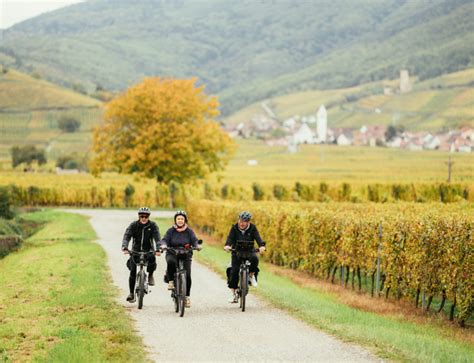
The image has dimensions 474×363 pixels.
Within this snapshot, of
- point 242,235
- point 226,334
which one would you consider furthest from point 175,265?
point 226,334

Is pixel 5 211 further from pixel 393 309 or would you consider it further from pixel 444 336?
pixel 444 336

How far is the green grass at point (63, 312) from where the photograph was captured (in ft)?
41.0

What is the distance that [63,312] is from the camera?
56.0ft

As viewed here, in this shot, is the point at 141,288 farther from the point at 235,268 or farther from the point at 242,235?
the point at 242,235

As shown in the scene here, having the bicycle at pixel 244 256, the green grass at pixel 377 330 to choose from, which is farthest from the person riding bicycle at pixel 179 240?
the green grass at pixel 377 330

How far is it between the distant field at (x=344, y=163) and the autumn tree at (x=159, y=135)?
5400cm

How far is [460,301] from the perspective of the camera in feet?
57.7

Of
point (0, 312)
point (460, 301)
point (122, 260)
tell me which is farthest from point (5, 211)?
point (460, 301)

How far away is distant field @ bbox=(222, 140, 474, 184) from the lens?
12738 cm

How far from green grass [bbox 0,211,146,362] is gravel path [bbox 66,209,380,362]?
0.44m

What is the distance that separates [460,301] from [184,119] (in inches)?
1910

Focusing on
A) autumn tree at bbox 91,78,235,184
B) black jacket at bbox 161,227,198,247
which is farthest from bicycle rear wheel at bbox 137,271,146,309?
autumn tree at bbox 91,78,235,184

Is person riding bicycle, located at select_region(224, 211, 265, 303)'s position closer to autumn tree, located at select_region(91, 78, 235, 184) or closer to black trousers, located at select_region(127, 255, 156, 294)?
black trousers, located at select_region(127, 255, 156, 294)

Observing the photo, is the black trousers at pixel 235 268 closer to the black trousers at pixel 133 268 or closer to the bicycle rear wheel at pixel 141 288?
the black trousers at pixel 133 268
